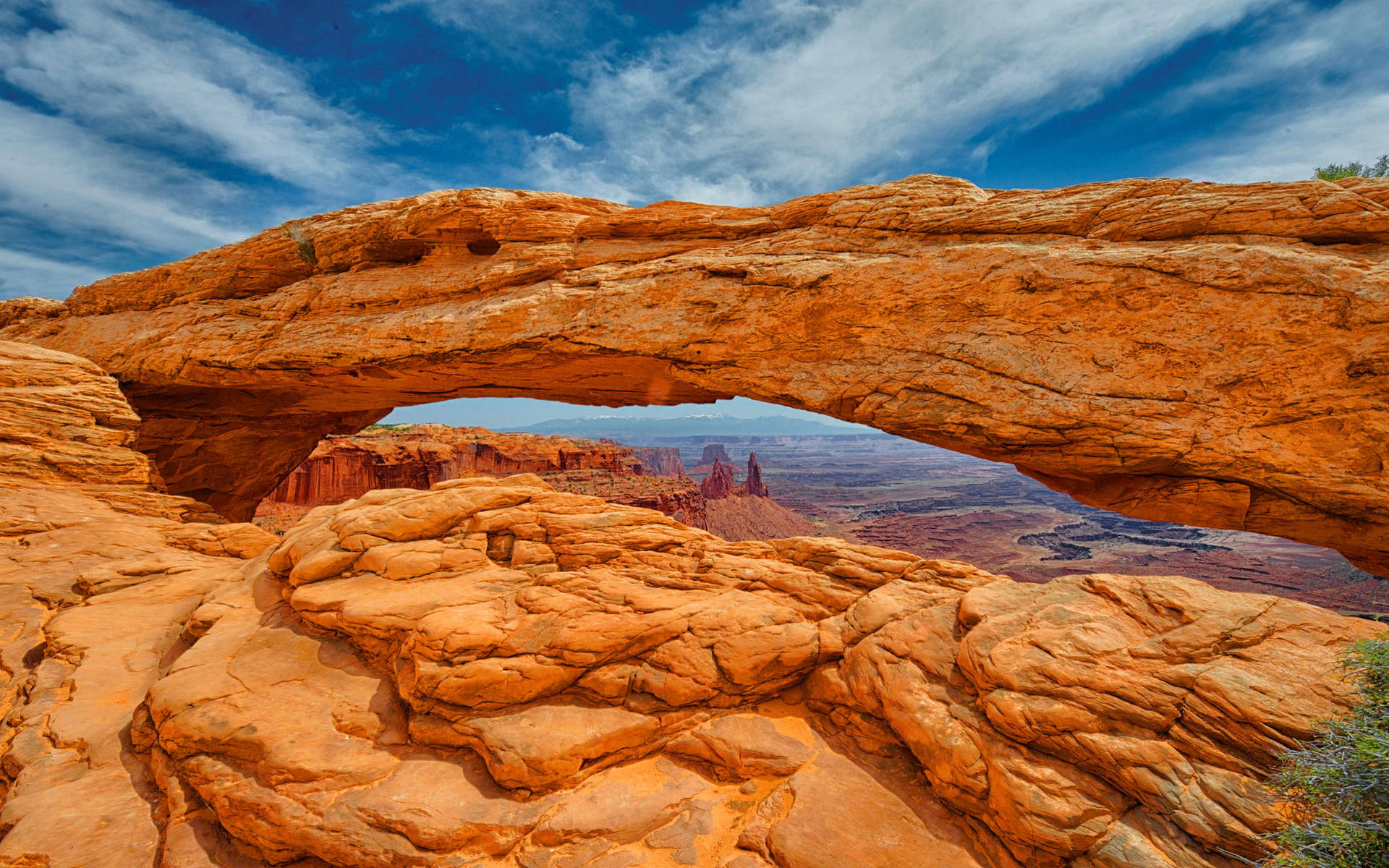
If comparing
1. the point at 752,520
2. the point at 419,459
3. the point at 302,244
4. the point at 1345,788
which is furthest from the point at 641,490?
the point at 1345,788

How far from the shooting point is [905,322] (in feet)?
36.6

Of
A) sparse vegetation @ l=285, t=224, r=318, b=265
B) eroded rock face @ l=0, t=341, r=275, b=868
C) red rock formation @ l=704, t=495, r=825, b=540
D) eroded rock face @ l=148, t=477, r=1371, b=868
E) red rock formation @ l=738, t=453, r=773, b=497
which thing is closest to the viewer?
eroded rock face @ l=148, t=477, r=1371, b=868

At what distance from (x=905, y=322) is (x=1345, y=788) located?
29.6 ft

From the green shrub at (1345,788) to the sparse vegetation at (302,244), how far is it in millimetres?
23931

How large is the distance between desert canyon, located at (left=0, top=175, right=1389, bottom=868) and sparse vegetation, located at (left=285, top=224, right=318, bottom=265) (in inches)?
41.5

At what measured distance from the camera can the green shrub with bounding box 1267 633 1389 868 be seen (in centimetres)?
421

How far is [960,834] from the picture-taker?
19.0ft

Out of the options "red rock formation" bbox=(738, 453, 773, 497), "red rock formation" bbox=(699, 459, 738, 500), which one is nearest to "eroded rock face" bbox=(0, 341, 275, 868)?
"red rock formation" bbox=(699, 459, 738, 500)

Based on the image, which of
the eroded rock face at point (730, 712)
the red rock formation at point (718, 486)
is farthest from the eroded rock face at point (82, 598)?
the red rock formation at point (718, 486)

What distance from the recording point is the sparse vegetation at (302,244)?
16281mm

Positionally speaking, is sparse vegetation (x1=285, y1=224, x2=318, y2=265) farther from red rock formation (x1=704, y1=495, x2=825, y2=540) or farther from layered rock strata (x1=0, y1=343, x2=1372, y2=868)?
red rock formation (x1=704, y1=495, x2=825, y2=540)

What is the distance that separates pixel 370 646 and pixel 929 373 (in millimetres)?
12101

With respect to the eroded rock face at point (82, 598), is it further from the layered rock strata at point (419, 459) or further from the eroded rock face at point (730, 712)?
the layered rock strata at point (419, 459)

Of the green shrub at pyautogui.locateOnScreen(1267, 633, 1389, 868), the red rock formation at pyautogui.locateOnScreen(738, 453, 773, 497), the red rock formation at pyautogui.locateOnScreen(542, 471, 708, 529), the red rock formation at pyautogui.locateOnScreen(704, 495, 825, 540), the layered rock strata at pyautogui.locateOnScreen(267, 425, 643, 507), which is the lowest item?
the red rock formation at pyautogui.locateOnScreen(704, 495, 825, 540)
